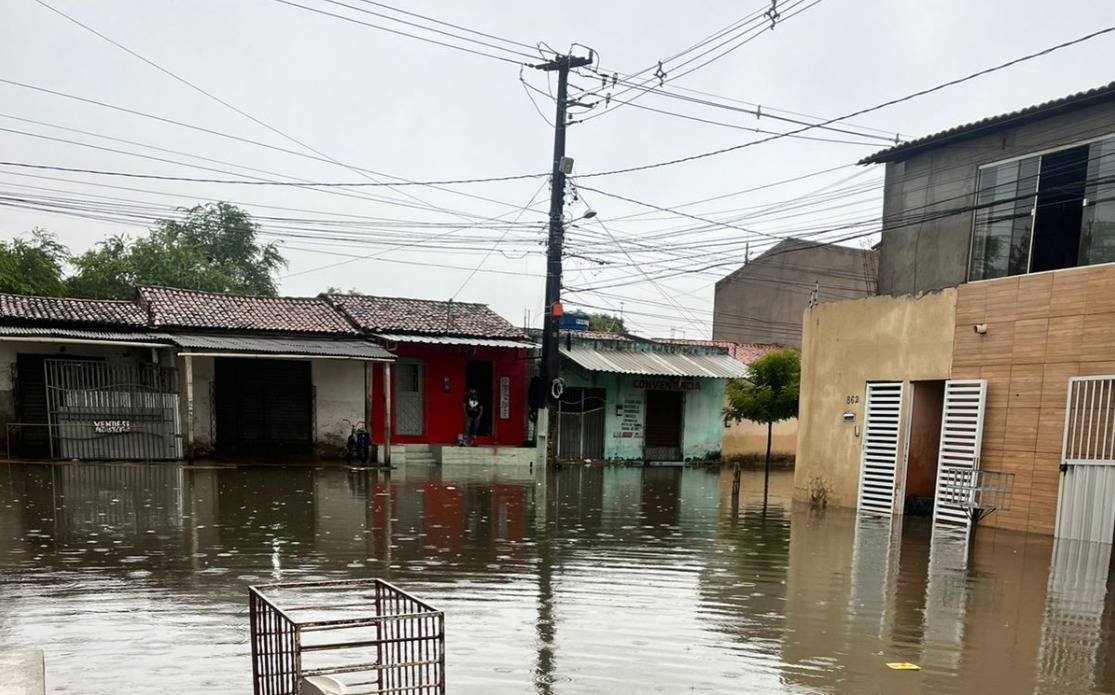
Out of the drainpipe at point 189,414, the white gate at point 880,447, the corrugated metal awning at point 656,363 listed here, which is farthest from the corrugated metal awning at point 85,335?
the white gate at point 880,447

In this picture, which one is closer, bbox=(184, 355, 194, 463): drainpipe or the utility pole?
bbox=(184, 355, 194, 463): drainpipe

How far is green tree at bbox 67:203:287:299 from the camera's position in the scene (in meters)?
31.7

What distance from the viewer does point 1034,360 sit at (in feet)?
40.5

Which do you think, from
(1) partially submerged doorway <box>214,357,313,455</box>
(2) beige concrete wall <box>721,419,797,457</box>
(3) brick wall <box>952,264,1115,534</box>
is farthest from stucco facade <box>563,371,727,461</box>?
(3) brick wall <box>952,264,1115,534</box>

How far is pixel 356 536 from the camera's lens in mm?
10688

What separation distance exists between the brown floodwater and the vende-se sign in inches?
467

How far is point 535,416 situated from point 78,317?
38.3 ft

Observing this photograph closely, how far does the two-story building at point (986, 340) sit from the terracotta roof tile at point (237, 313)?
13.4 metres

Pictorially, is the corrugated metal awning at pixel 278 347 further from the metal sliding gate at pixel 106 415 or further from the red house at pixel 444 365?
the red house at pixel 444 365

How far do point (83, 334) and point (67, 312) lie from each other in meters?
1.74

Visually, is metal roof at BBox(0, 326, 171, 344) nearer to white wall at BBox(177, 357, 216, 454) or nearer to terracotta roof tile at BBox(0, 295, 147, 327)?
terracotta roof tile at BBox(0, 295, 147, 327)

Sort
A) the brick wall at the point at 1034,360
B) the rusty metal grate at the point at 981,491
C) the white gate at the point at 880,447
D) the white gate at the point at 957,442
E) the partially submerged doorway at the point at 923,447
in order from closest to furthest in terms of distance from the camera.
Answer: the brick wall at the point at 1034,360
the rusty metal grate at the point at 981,491
the white gate at the point at 957,442
the white gate at the point at 880,447
the partially submerged doorway at the point at 923,447

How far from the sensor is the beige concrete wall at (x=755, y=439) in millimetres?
28922

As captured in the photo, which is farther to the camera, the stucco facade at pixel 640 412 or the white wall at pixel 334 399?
the stucco facade at pixel 640 412
